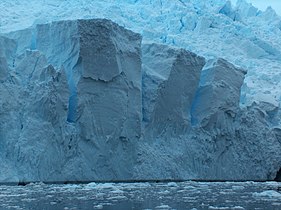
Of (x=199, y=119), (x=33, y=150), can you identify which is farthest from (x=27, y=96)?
(x=199, y=119)

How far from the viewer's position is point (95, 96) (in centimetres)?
1145

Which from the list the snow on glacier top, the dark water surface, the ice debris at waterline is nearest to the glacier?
the ice debris at waterline

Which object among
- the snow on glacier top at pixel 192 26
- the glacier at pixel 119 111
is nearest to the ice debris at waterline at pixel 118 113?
the glacier at pixel 119 111

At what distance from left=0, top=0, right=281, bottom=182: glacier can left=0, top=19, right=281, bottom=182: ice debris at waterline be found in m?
0.02

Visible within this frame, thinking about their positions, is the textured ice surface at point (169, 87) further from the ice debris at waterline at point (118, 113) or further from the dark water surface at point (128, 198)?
the dark water surface at point (128, 198)

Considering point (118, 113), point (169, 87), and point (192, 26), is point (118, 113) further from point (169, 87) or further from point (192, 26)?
point (192, 26)

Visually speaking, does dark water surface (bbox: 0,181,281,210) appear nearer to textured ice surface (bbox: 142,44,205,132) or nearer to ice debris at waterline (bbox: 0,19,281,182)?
ice debris at waterline (bbox: 0,19,281,182)

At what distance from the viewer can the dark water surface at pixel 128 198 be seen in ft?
22.1

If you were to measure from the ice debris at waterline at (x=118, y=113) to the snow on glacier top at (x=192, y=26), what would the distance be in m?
1.69

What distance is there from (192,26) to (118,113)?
6293 mm

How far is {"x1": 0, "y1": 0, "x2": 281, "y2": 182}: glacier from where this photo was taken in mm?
10852

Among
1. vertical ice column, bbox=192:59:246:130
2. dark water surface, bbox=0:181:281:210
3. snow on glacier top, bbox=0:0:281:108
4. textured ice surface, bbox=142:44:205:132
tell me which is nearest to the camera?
dark water surface, bbox=0:181:281:210

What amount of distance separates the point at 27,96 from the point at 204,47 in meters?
6.66

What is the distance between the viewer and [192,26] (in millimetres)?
16891
